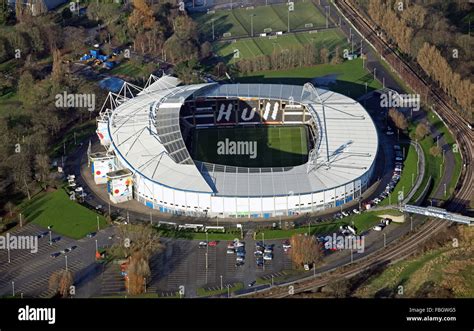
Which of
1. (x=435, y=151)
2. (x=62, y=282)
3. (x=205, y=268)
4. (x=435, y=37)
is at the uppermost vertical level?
(x=435, y=37)

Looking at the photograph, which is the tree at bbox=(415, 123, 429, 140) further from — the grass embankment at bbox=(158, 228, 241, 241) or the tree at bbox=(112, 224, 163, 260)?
the tree at bbox=(112, 224, 163, 260)

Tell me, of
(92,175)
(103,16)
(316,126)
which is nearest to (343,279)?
(316,126)

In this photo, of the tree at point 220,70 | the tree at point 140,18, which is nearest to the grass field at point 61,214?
the tree at point 220,70

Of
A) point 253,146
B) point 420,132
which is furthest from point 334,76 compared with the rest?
point 253,146

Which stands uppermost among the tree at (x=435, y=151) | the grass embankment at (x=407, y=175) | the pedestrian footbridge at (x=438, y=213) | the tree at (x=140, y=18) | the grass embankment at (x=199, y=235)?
the tree at (x=140, y=18)

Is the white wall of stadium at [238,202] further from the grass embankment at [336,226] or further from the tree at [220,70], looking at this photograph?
the tree at [220,70]

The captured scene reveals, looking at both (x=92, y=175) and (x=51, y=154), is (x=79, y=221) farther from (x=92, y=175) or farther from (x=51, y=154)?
(x=51, y=154)

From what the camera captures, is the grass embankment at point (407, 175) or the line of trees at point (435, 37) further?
the line of trees at point (435, 37)

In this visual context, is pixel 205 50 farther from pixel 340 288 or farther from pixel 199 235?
pixel 340 288
